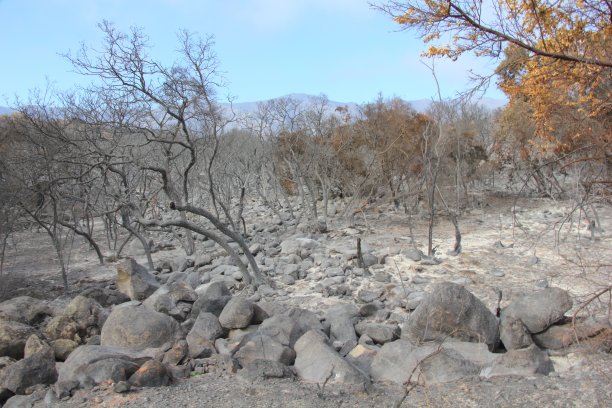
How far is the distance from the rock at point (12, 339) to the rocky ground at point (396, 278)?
173 centimetres

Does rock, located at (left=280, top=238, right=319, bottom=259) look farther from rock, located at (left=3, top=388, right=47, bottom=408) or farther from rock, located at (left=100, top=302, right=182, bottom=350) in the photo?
rock, located at (left=3, top=388, right=47, bottom=408)

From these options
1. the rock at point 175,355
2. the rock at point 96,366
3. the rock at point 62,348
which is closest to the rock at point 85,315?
the rock at point 62,348

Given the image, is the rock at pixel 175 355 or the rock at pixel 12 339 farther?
the rock at pixel 12 339

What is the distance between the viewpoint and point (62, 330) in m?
7.16

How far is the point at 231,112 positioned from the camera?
1237cm

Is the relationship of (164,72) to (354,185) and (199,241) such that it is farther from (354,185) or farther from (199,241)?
(354,185)

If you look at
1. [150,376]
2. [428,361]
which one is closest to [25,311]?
[150,376]

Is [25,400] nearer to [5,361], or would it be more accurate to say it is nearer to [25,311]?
[5,361]

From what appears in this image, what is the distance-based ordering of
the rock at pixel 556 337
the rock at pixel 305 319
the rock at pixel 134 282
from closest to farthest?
the rock at pixel 556 337, the rock at pixel 305 319, the rock at pixel 134 282

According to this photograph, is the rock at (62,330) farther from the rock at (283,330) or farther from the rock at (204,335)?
the rock at (283,330)

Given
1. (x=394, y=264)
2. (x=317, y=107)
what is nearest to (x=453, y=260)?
(x=394, y=264)

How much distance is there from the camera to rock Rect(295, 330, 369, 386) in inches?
208

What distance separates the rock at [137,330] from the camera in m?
6.47

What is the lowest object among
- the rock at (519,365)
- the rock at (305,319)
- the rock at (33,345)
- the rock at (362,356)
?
the rock at (362,356)
